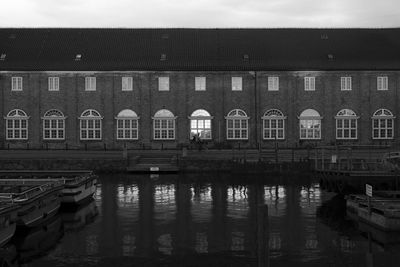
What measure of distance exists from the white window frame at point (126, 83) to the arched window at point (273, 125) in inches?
478

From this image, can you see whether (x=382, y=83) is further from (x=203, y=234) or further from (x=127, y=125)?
(x=203, y=234)

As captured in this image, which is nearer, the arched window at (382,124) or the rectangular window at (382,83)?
the arched window at (382,124)

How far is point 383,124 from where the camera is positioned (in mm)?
56625

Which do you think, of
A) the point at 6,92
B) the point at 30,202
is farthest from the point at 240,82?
the point at 30,202

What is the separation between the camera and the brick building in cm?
5619

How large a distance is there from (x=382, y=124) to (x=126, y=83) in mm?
23041

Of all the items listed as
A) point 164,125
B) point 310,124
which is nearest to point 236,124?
point 164,125

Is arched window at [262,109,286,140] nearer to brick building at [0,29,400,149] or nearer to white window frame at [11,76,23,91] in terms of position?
brick building at [0,29,400,149]

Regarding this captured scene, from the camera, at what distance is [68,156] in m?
47.5

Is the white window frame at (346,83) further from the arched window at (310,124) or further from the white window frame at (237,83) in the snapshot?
the white window frame at (237,83)

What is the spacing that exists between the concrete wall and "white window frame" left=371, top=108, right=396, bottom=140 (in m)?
0.43

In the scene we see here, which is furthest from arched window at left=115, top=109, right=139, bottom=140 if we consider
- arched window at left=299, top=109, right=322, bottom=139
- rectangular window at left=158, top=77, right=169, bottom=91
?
arched window at left=299, top=109, right=322, bottom=139

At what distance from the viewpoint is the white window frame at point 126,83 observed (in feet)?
186

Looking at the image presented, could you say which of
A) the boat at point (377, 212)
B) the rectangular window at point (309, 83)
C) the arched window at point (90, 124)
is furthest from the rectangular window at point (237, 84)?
the boat at point (377, 212)
